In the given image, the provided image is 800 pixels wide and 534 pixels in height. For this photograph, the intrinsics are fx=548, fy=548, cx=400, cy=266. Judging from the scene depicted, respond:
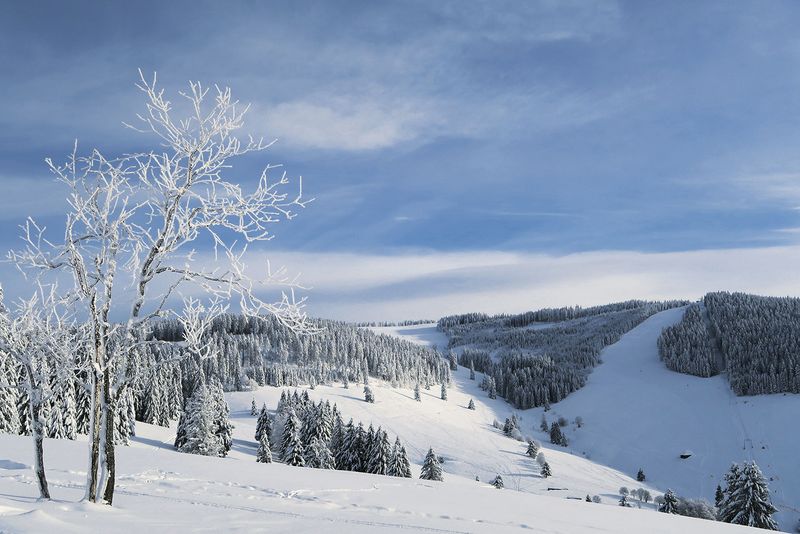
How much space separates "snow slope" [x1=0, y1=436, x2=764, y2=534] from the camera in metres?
10.9

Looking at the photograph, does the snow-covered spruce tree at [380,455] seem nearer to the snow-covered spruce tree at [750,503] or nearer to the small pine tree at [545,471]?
the snow-covered spruce tree at [750,503]

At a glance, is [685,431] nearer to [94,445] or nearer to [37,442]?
[94,445]

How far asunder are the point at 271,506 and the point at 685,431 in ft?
525

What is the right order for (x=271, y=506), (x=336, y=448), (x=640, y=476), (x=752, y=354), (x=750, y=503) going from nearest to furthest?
(x=271, y=506) < (x=750, y=503) < (x=336, y=448) < (x=640, y=476) < (x=752, y=354)

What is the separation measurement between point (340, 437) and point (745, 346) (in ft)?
547

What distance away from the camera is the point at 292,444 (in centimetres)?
6309

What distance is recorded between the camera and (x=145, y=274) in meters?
12.2

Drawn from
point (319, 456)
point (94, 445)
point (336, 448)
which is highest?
point (94, 445)

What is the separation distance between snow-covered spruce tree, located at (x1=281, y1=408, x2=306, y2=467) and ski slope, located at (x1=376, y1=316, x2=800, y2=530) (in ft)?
273

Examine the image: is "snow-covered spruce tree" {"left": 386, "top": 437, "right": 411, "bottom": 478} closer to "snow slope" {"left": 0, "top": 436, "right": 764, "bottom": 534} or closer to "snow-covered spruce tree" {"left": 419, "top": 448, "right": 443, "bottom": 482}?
"snow-covered spruce tree" {"left": 419, "top": 448, "right": 443, "bottom": 482}

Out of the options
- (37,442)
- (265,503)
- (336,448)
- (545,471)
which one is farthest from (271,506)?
(545,471)

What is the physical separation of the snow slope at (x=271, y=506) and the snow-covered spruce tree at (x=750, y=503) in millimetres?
35747

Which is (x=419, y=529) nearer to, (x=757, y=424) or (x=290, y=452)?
(x=290, y=452)

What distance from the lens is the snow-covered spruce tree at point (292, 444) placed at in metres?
60.8
